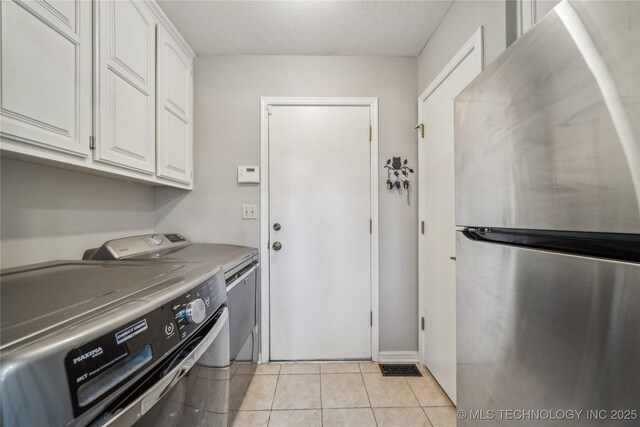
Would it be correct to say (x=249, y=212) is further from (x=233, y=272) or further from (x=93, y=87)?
(x=93, y=87)

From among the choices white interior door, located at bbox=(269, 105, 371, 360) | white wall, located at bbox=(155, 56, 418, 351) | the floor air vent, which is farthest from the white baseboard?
white interior door, located at bbox=(269, 105, 371, 360)

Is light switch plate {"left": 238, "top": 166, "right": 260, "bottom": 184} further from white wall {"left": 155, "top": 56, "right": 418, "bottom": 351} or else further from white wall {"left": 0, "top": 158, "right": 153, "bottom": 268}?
white wall {"left": 0, "top": 158, "right": 153, "bottom": 268}

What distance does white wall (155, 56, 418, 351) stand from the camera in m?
1.79

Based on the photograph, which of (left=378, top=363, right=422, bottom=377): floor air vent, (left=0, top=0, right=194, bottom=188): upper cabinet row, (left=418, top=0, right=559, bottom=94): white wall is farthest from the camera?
(left=378, top=363, right=422, bottom=377): floor air vent

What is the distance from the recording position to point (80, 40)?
35.8 inches

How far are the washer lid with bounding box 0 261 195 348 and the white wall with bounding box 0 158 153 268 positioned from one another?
17 centimetres

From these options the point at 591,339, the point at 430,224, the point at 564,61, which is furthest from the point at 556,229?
the point at 430,224

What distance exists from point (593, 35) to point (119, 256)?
1753 millimetres

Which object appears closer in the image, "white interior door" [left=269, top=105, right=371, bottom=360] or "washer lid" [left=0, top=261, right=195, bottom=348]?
"washer lid" [left=0, top=261, right=195, bottom=348]

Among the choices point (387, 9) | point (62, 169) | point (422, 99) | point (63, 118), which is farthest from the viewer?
point (422, 99)

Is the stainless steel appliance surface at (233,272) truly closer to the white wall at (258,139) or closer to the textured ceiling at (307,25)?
the white wall at (258,139)

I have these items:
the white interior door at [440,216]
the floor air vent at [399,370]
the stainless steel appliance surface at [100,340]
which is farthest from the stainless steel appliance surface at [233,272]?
the white interior door at [440,216]

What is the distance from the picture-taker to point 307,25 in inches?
59.7

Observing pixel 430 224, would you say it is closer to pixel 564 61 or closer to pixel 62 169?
pixel 564 61
